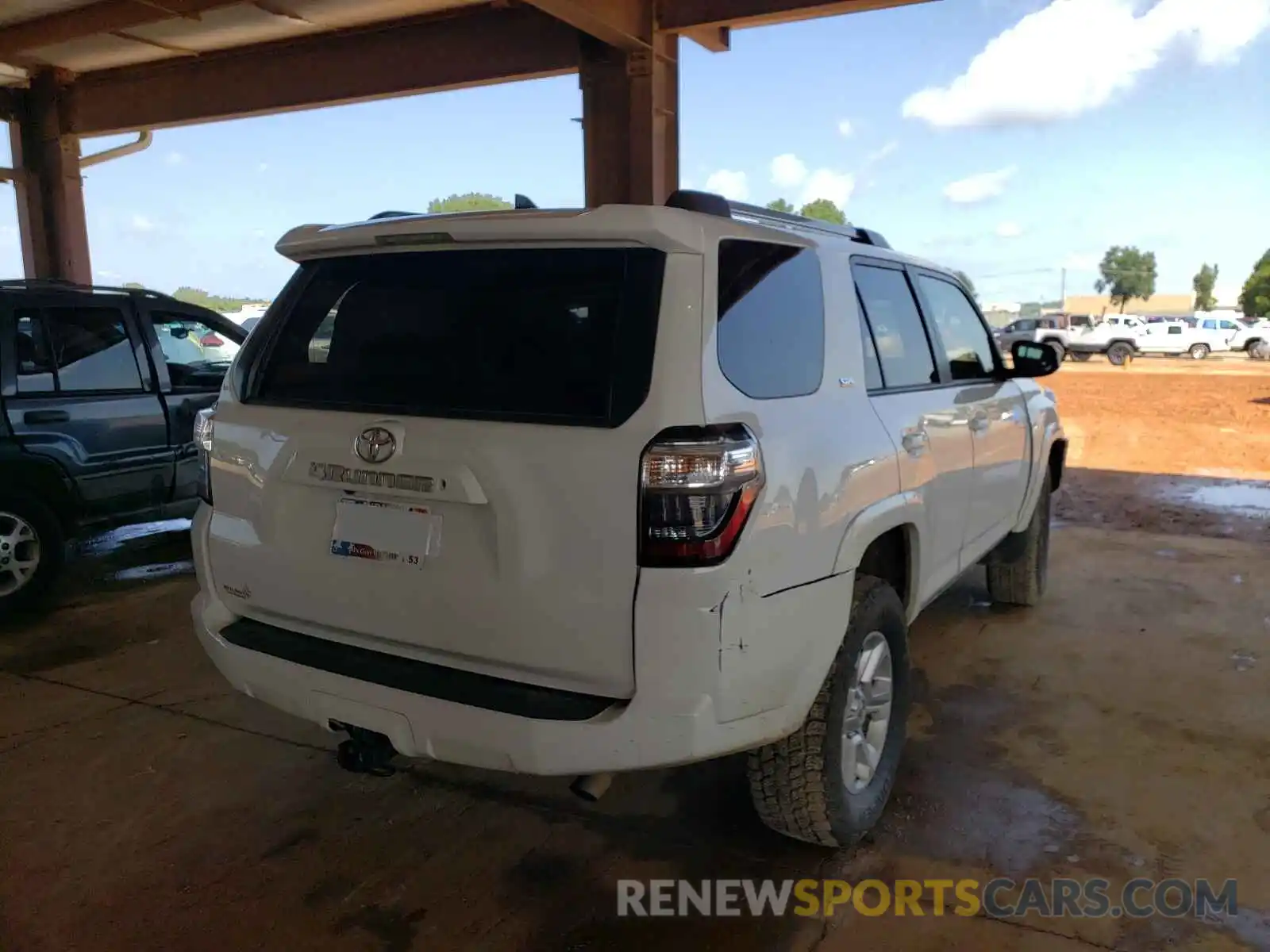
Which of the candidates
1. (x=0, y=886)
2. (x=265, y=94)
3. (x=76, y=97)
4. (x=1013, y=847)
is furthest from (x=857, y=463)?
(x=76, y=97)

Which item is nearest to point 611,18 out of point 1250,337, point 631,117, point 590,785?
point 631,117

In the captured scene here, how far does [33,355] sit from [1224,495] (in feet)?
32.2

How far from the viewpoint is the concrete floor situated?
2.63 m

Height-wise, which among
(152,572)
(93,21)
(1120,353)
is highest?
(93,21)

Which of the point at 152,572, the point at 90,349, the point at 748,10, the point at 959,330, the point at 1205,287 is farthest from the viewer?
the point at 1205,287

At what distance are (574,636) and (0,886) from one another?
200 cm

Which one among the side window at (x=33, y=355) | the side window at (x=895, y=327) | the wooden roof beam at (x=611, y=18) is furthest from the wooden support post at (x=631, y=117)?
the side window at (x=895, y=327)

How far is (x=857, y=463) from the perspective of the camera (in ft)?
9.12

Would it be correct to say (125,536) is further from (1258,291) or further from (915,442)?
(1258,291)

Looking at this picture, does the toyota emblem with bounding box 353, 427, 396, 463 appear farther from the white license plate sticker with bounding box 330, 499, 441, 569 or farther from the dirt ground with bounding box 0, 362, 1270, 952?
the dirt ground with bounding box 0, 362, 1270, 952

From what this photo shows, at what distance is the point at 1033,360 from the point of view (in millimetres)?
4715

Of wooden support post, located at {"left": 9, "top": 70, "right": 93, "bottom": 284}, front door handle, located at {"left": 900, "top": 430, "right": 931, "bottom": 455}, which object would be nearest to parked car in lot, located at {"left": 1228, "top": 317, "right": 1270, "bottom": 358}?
wooden support post, located at {"left": 9, "top": 70, "right": 93, "bottom": 284}

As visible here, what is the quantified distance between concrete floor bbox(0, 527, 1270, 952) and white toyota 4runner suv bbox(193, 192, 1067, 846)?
385 millimetres

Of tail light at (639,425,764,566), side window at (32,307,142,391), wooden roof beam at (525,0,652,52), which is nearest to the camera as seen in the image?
tail light at (639,425,764,566)
